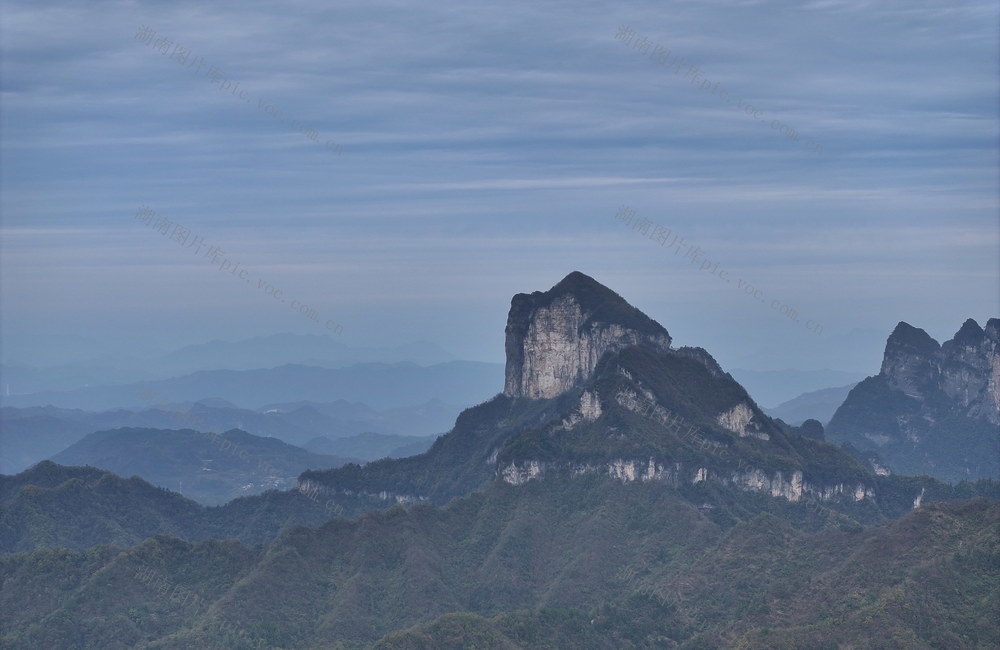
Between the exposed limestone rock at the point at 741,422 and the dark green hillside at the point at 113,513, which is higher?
the exposed limestone rock at the point at 741,422

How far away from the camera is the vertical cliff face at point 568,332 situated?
17350cm

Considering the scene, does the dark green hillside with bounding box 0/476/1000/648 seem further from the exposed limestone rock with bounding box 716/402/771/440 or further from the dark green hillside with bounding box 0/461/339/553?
the dark green hillside with bounding box 0/461/339/553

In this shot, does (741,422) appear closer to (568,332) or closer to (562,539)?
(568,332)

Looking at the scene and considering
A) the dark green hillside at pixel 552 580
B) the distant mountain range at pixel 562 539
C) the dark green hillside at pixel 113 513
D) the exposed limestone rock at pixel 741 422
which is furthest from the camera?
the dark green hillside at pixel 113 513

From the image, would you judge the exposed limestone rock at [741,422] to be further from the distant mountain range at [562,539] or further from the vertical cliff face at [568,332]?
the vertical cliff face at [568,332]

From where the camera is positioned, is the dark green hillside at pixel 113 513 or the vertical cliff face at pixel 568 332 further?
the vertical cliff face at pixel 568 332

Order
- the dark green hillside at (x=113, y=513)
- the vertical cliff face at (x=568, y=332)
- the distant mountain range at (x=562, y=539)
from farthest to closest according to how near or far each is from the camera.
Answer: the vertical cliff face at (x=568, y=332)
the dark green hillside at (x=113, y=513)
the distant mountain range at (x=562, y=539)

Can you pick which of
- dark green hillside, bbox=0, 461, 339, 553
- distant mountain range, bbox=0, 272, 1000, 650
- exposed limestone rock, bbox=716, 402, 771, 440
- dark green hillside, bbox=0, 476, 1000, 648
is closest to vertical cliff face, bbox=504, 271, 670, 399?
distant mountain range, bbox=0, 272, 1000, 650

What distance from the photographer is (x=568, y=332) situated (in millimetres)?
178125

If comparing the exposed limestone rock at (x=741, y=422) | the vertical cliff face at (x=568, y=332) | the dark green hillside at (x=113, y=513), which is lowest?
the dark green hillside at (x=113, y=513)

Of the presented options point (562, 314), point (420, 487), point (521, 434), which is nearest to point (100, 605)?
point (521, 434)

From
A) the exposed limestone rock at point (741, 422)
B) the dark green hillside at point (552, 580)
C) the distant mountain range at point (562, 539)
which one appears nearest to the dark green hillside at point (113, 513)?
the distant mountain range at point (562, 539)

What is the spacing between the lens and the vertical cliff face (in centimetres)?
17350

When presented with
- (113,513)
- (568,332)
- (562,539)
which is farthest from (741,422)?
(113,513)
